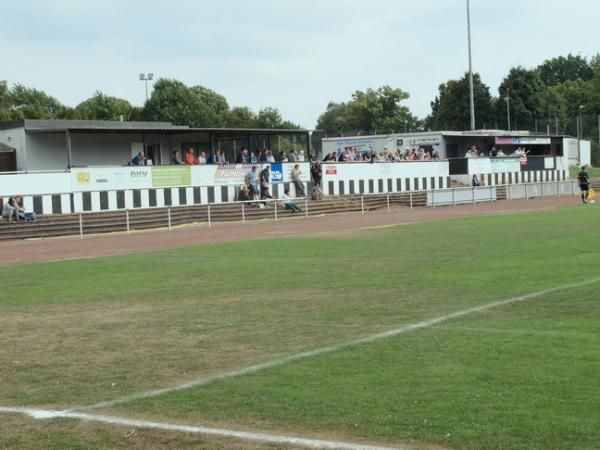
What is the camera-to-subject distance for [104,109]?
84.9 metres

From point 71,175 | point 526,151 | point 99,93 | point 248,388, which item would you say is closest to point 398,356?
point 248,388

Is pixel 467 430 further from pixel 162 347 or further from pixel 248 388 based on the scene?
pixel 162 347

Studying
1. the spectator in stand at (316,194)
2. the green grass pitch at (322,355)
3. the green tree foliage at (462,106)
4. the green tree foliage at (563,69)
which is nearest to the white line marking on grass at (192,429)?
the green grass pitch at (322,355)

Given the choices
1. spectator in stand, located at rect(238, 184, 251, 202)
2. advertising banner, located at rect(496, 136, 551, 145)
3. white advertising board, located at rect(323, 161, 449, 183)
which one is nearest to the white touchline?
spectator in stand, located at rect(238, 184, 251, 202)

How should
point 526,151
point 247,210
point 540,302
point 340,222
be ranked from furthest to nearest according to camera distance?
point 526,151 → point 247,210 → point 340,222 → point 540,302

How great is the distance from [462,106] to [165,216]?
72.4m

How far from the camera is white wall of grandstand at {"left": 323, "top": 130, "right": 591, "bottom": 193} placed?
169 ft

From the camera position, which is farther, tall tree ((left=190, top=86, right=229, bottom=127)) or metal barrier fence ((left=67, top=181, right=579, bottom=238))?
tall tree ((left=190, top=86, right=229, bottom=127))

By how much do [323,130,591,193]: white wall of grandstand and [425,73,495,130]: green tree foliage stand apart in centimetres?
3330

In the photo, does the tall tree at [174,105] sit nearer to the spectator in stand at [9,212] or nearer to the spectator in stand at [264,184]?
the spectator in stand at [264,184]

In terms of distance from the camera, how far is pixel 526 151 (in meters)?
63.1

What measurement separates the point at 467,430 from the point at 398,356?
2301 millimetres

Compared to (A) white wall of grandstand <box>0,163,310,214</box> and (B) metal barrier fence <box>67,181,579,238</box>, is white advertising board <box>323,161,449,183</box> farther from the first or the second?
(A) white wall of grandstand <box>0,163,310,214</box>

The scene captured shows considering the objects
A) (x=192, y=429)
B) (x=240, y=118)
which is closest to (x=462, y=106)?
(x=240, y=118)
